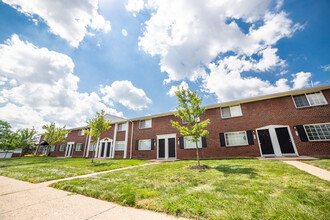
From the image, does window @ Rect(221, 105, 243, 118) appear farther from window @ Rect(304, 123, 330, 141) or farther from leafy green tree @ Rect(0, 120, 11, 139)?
leafy green tree @ Rect(0, 120, 11, 139)

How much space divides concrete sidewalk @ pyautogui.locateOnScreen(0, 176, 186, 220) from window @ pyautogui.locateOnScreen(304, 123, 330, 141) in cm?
1357

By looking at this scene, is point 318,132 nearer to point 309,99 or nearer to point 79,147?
point 309,99

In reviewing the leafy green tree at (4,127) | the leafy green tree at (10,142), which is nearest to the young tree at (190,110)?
the leafy green tree at (10,142)

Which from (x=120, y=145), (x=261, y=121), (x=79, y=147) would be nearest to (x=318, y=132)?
(x=261, y=121)

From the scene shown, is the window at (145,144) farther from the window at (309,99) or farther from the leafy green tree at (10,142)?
the leafy green tree at (10,142)

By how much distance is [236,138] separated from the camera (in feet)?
40.3

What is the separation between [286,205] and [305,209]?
0.26 metres

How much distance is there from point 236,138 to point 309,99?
6.36 meters

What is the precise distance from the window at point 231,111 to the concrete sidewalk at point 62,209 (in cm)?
1253

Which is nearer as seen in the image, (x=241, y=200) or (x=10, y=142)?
(x=241, y=200)

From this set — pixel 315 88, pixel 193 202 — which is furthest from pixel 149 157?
pixel 315 88

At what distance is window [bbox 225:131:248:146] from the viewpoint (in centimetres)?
1200

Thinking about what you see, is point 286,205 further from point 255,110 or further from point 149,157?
point 149,157

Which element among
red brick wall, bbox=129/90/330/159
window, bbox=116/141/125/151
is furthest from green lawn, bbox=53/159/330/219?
window, bbox=116/141/125/151
